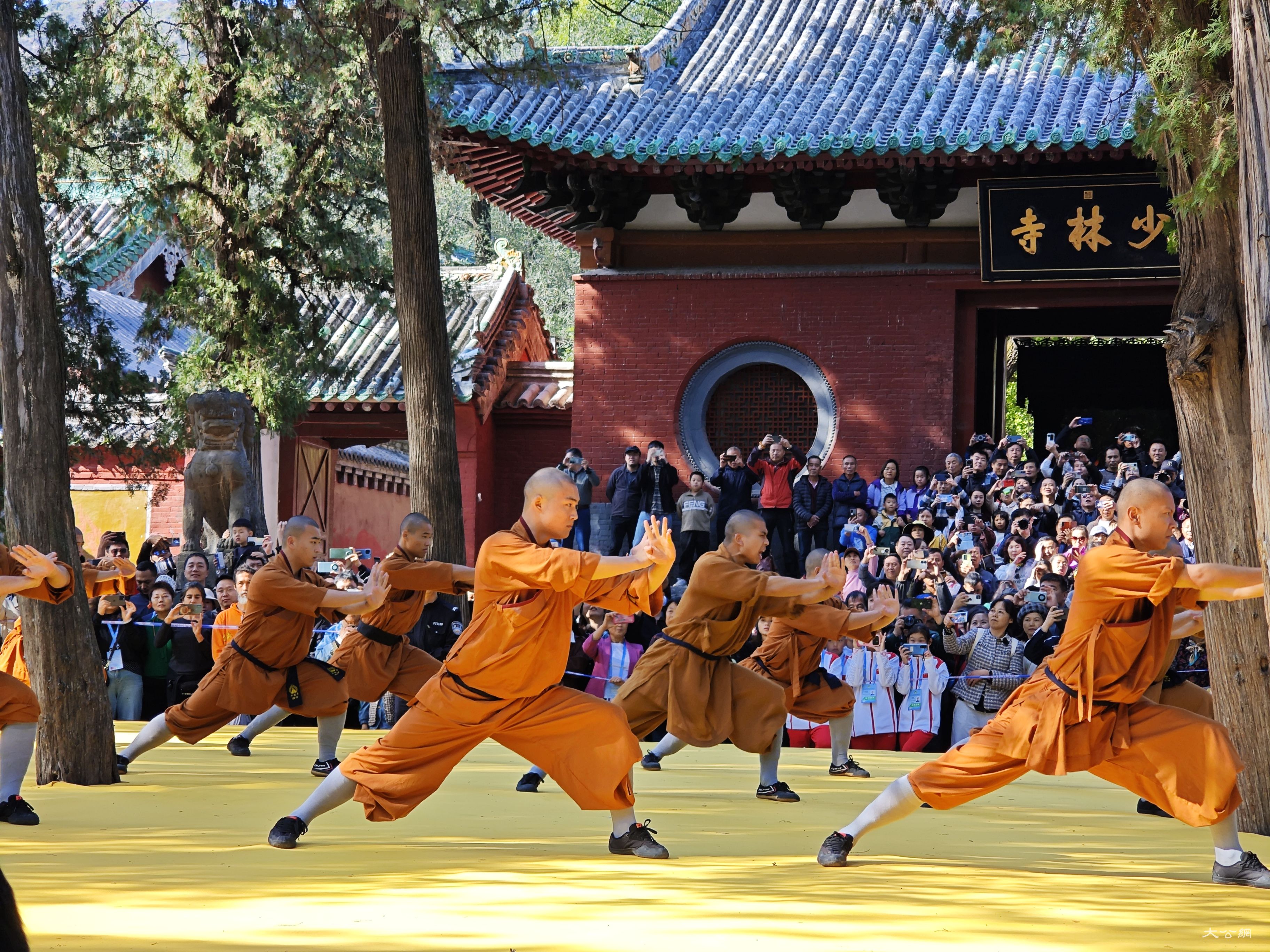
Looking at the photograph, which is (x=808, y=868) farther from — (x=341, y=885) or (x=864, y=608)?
(x=864, y=608)

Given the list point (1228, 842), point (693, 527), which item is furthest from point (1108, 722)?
point (693, 527)

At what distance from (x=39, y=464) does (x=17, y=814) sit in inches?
82.2

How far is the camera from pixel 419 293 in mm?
9555

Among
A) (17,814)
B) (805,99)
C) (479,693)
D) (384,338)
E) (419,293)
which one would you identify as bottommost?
(17,814)

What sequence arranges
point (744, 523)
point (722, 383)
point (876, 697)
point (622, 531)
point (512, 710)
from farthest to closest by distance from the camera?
1. point (722, 383)
2. point (622, 531)
3. point (876, 697)
4. point (744, 523)
5. point (512, 710)

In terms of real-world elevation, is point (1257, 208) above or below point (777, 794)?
above

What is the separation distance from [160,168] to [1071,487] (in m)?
9.88

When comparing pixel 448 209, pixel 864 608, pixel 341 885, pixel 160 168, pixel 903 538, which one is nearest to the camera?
pixel 341 885

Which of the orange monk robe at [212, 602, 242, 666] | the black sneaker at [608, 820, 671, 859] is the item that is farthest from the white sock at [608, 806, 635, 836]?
the orange monk robe at [212, 602, 242, 666]

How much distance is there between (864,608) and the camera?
9633 mm

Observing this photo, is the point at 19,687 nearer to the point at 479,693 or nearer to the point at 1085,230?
the point at 479,693

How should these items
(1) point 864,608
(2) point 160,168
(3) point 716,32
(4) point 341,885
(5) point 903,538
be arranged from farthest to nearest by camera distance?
(3) point 716,32 < (2) point 160,168 < (5) point 903,538 < (1) point 864,608 < (4) point 341,885

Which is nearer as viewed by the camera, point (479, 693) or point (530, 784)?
point (479, 693)

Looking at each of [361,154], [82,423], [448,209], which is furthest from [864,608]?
[448,209]
